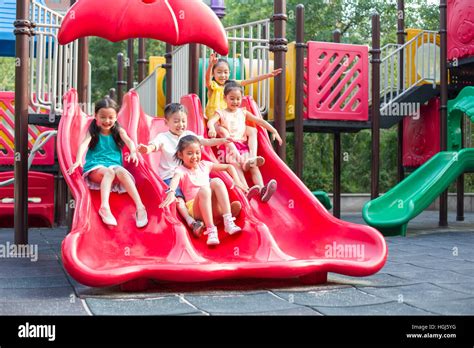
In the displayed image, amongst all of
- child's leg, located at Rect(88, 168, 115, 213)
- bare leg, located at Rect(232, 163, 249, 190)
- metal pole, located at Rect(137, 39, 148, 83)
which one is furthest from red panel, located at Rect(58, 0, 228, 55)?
metal pole, located at Rect(137, 39, 148, 83)

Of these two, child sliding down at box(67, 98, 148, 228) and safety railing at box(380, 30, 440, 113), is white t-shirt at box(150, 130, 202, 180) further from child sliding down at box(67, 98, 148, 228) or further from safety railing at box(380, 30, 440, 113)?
safety railing at box(380, 30, 440, 113)

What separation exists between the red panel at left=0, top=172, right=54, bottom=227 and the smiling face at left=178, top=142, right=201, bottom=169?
477 centimetres

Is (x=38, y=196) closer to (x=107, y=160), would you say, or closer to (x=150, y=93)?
(x=150, y=93)

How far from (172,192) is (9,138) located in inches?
237

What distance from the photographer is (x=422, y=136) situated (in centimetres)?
1101

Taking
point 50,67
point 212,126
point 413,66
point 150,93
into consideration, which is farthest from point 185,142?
point 413,66

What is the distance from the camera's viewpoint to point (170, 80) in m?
9.07

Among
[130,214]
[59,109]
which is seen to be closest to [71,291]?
[130,214]

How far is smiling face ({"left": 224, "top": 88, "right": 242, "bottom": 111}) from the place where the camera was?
19.3 feet

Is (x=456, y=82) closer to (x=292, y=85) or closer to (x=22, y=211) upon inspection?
(x=292, y=85)

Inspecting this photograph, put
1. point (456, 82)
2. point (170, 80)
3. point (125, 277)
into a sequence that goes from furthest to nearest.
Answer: point (456, 82)
point (170, 80)
point (125, 277)

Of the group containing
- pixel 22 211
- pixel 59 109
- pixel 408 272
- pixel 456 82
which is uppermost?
pixel 456 82

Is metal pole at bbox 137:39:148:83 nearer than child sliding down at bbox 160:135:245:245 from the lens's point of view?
No

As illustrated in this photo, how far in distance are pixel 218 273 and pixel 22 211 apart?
2780mm
